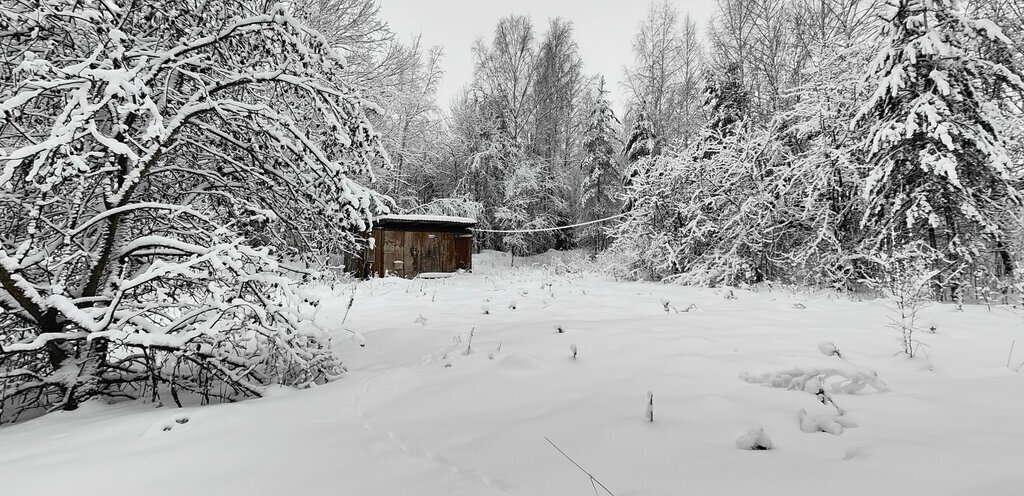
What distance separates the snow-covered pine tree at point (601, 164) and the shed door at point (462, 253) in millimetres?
8849

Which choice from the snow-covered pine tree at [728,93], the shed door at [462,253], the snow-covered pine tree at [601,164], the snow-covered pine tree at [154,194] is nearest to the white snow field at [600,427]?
the snow-covered pine tree at [154,194]

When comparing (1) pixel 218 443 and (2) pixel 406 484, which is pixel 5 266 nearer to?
(1) pixel 218 443

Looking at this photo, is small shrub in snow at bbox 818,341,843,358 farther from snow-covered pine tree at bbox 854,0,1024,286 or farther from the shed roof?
the shed roof

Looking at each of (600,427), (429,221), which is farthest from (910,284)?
(429,221)

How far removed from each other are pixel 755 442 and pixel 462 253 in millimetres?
17015

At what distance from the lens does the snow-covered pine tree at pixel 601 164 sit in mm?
24875

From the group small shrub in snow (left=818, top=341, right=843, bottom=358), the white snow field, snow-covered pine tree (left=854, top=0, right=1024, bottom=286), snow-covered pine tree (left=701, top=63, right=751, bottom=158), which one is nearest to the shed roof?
snow-covered pine tree (left=701, top=63, right=751, bottom=158)

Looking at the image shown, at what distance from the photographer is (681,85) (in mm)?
22688

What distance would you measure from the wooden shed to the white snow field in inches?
509

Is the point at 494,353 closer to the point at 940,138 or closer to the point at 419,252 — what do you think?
the point at 940,138

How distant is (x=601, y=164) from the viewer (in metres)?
25.0

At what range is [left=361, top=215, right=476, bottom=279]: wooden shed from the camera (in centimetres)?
1616

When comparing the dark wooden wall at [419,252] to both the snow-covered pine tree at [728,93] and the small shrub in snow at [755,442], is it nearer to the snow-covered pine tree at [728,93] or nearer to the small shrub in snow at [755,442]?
the snow-covered pine tree at [728,93]

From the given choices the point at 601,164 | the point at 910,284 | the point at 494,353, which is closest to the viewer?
the point at 494,353
